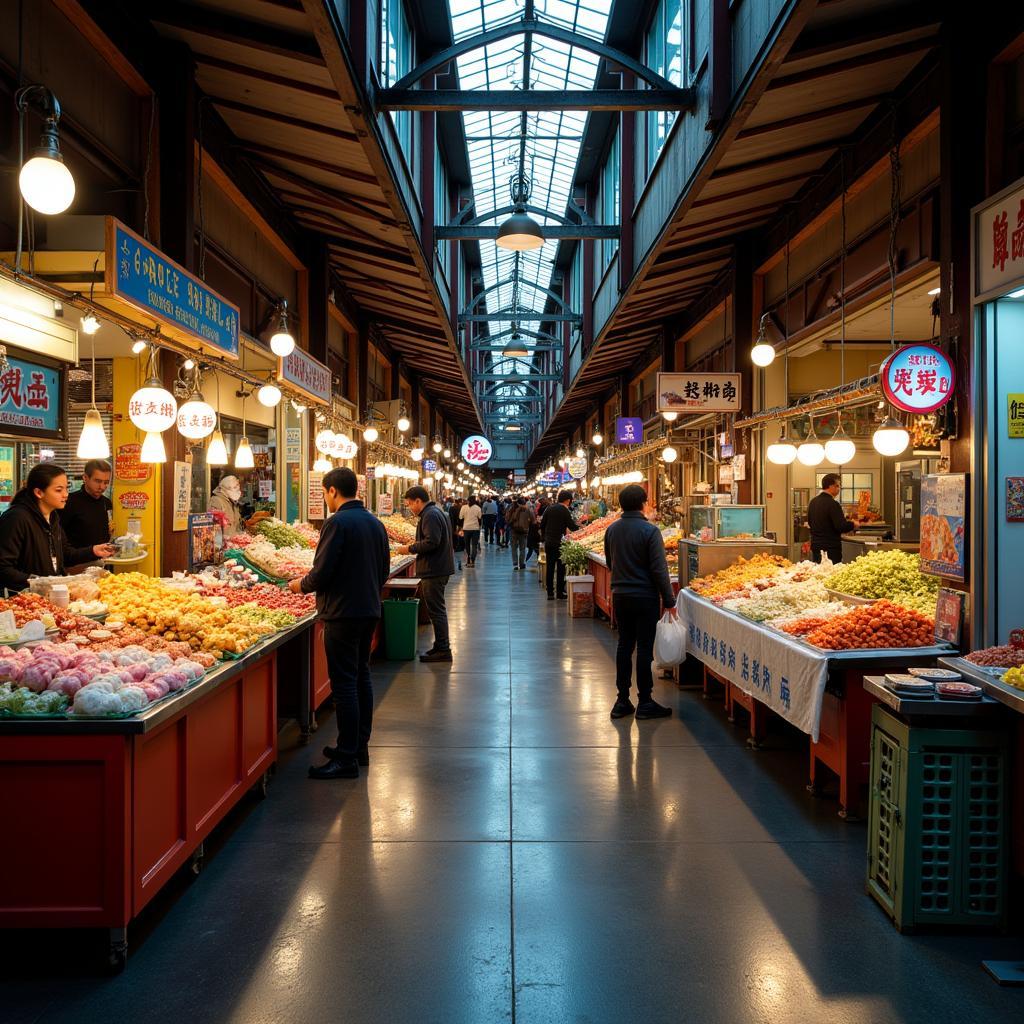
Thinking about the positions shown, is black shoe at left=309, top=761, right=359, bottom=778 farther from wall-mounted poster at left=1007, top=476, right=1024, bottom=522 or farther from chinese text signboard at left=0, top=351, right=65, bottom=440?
wall-mounted poster at left=1007, top=476, right=1024, bottom=522

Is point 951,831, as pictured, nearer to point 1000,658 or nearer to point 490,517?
point 1000,658

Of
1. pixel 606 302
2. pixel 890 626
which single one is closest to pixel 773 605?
pixel 890 626

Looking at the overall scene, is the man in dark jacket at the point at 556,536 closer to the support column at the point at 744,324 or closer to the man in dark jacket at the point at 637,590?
the support column at the point at 744,324

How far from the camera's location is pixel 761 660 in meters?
6.29

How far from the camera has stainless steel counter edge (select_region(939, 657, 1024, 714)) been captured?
3.68m

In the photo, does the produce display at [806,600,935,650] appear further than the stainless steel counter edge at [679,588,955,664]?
Yes

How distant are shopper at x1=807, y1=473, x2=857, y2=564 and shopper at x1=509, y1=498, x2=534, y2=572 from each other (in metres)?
A: 13.1

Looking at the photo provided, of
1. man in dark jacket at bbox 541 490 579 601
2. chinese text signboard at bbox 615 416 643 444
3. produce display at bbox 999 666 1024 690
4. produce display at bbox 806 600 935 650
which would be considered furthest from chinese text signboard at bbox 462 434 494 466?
produce display at bbox 999 666 1024 690

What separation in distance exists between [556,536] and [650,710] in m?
9.46

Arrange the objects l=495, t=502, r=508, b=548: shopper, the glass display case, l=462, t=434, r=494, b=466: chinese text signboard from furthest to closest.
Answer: l=495, t=502, r=508, b=548: shopper → l=462, t=434, r=494, b=466: chinese text signboard → the glass display case

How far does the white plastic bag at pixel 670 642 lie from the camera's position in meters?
8.14

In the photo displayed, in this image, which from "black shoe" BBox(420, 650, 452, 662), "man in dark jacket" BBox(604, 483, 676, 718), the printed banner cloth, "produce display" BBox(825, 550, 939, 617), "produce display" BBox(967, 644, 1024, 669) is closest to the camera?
"produce display" BBox(967, 644, 1024, 669)

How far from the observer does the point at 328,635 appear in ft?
19.4

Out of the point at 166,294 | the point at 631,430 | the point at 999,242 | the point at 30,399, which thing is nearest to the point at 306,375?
the point at 166,294
